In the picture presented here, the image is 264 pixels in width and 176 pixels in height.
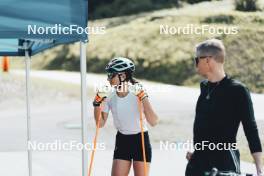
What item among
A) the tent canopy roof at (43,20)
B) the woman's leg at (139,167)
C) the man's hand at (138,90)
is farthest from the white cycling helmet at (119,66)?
the woman's leg at (139,167)

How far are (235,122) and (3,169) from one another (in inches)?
290

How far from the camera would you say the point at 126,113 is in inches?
214

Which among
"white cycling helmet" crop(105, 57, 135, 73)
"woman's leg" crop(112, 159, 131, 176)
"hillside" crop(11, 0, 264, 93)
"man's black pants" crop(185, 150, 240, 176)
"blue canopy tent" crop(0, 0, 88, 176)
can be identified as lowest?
"woman's leg" crop(112, 159, 131, 176)

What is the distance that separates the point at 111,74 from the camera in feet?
17.2

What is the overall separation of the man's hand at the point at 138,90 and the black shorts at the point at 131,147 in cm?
→ 40

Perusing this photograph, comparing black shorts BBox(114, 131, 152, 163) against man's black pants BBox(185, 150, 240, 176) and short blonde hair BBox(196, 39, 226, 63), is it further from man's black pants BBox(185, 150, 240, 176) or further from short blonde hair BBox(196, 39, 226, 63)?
short blonde hair BBox(196, 39, 226, 63)

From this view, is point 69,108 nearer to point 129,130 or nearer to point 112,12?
point 129,130

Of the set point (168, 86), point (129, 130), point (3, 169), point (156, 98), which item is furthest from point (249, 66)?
point (129, 130)

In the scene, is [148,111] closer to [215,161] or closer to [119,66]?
[119,66]

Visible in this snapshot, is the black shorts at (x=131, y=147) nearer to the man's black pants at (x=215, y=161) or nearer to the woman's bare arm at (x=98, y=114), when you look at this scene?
the woman's bare arm at (x=98, y=114)

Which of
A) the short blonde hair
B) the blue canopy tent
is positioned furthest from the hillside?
the short blonde hair

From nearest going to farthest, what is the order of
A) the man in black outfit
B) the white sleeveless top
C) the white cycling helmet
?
the man in black outfit
the white cycling helmet
the white sleeveless top

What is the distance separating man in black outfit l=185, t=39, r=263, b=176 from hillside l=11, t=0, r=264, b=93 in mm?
22869

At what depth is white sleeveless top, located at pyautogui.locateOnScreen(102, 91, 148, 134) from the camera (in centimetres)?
541
